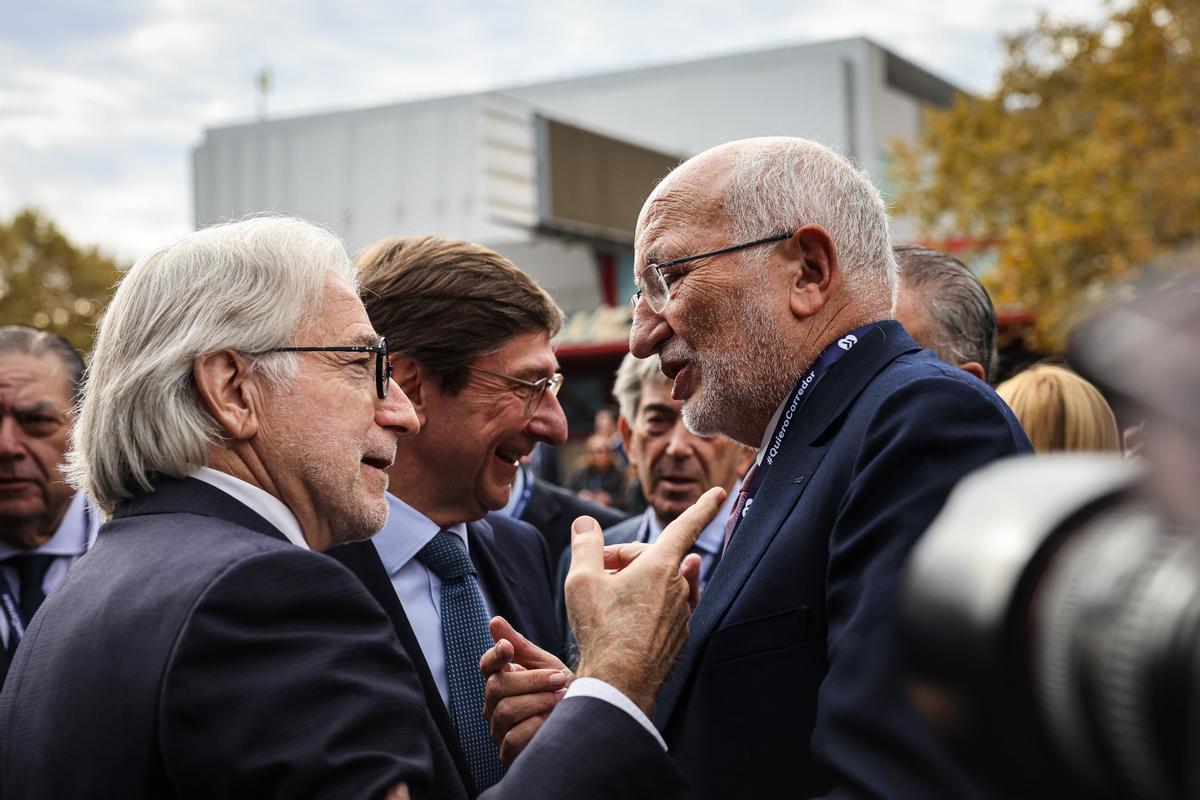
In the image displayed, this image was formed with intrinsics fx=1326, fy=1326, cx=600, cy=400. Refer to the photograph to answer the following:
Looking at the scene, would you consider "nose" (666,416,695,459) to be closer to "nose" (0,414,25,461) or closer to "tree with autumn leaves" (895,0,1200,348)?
"nose" (0,414,25,461)

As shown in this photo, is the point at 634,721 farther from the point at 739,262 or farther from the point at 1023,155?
the point at 1023,155

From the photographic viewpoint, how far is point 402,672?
2.30m

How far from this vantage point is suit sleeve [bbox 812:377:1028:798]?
1961 mm

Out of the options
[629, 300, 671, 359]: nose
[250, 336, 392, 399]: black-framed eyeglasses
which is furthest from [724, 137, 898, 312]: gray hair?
[250, 336, 392, 399]: black-framed eyeglasses

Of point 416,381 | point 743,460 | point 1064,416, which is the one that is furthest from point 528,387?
point 743,460

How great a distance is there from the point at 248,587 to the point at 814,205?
145 centimetres

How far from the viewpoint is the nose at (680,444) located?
5801mm

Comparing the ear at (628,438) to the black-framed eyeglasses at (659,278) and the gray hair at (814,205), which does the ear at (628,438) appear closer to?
the black-framed eyeglasses at (659,278)

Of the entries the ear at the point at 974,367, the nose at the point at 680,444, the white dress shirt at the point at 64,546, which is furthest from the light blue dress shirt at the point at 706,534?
the white dress shirt at the point at 64,546

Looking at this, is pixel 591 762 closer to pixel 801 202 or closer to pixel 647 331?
pixel 647 331

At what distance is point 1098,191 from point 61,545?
57.3 ft

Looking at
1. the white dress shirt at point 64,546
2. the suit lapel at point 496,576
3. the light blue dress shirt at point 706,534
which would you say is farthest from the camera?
the light blue dress shirt at point 706,534

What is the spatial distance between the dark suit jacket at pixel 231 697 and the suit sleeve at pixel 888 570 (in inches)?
15.5

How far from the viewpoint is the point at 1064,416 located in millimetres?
4297
